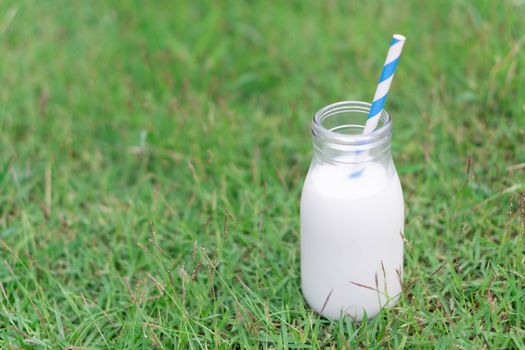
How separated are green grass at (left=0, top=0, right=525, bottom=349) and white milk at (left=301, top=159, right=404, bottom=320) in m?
0.07

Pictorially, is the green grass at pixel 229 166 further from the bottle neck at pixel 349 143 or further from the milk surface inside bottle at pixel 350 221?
the bottle neck at pixel 349 143

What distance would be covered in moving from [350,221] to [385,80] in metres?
0.35

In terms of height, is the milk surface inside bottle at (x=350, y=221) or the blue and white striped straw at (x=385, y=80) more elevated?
the blue and white striped straw at (x=385, y=80)

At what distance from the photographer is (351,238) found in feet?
5.83

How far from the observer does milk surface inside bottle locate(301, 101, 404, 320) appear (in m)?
1.73

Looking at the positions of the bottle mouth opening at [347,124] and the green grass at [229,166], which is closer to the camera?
the bottle mouth opening at [347,124]

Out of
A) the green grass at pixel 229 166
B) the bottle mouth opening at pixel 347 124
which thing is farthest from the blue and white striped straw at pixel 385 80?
the green grass at pixel 229 166

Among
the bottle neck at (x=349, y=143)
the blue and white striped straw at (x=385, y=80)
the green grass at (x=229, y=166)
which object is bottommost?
the green grass at (x=229, y=166)

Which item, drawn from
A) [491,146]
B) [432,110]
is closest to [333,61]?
[432,110]

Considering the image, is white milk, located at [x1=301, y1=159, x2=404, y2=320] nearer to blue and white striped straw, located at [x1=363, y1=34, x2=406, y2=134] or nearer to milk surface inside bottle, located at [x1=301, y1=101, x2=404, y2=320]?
milk surface inside bottle, located at [x1=301, y1=101, x2=404, y2=320]

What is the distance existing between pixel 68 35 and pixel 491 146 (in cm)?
196

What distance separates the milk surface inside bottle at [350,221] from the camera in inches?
68.2

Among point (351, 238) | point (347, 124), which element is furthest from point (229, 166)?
point (351, 238)

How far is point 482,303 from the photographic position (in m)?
1.85
